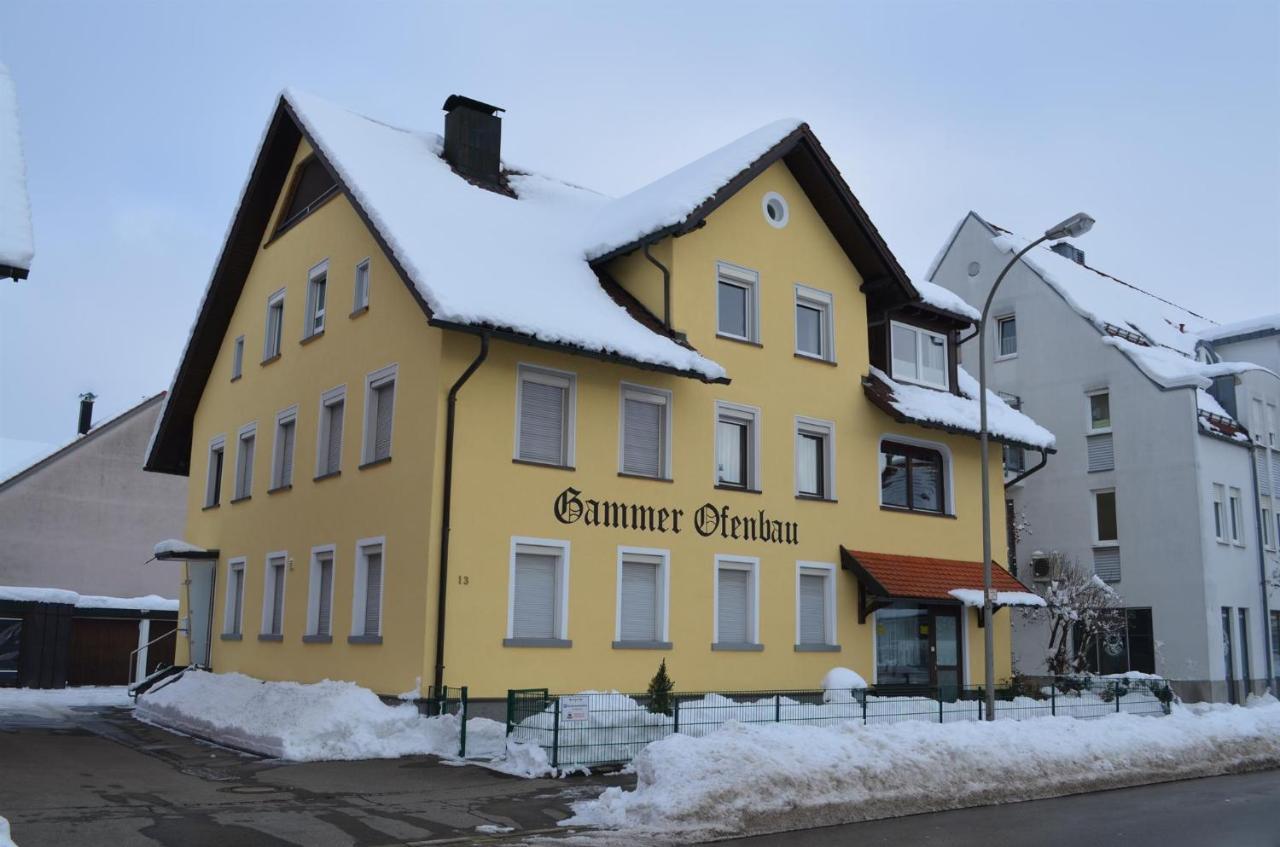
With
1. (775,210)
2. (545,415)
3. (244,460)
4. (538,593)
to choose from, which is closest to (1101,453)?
(775,210)

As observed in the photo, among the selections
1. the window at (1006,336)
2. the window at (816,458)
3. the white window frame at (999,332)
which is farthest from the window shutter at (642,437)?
the window at (1006,336)

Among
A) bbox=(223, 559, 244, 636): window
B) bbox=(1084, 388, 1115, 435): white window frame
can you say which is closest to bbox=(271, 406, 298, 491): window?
bbox=(223, 559, 244, 636): window

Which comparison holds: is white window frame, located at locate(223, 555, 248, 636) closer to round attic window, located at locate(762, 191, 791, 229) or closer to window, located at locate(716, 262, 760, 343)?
window, located at locate(716, 262, 760, 343)

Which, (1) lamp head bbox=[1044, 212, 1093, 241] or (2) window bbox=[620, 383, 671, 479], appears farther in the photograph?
(2) window bbox=[620, 383, 671, 479]

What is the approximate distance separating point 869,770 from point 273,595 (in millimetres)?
14381

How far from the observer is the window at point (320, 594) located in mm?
21891

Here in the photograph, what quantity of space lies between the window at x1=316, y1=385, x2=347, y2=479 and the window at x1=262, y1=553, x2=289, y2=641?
2310 mm

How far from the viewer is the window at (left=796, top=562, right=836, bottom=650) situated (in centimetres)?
2339

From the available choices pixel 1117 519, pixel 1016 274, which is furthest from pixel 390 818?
pixel 1016 274

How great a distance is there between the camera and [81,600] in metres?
34.7

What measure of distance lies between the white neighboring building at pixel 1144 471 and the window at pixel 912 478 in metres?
10.1

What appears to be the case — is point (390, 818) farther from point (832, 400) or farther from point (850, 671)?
point (832, 400)

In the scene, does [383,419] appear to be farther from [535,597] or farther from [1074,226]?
[1074,226]

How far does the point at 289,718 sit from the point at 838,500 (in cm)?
1152
